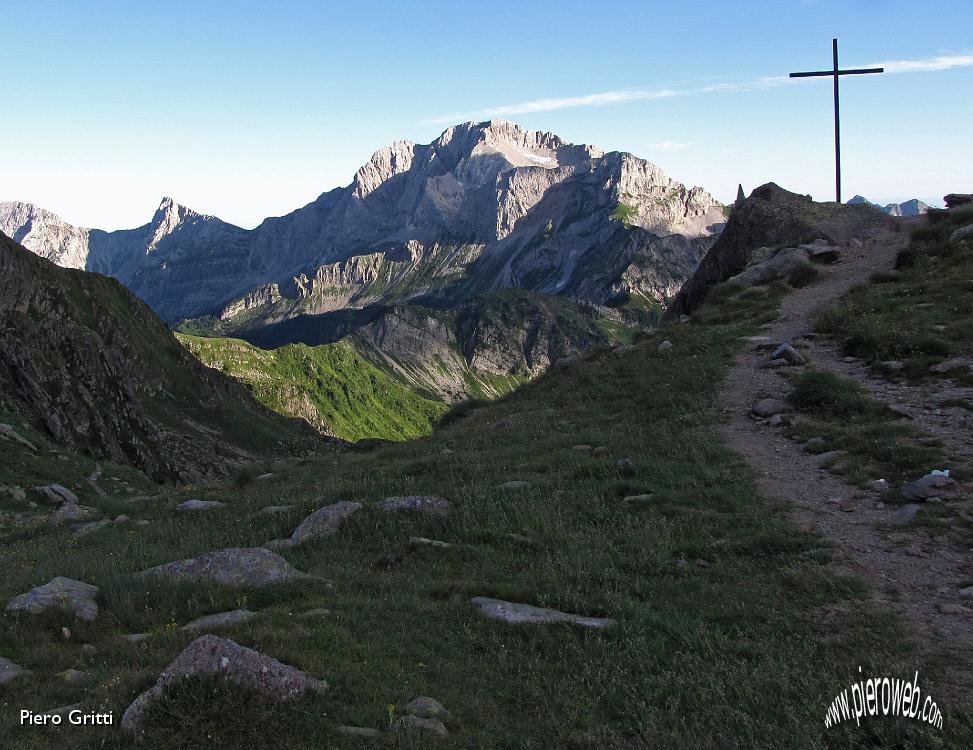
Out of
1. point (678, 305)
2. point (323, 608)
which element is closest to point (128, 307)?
point (678, 305)

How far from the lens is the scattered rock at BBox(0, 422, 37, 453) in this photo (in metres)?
37.7

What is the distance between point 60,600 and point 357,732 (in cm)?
598

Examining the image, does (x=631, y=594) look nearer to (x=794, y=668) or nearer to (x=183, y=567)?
(x=794, y=668)

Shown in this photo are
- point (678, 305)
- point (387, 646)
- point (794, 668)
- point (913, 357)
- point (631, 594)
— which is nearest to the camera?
point (794, 668)

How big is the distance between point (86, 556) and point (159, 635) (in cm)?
785

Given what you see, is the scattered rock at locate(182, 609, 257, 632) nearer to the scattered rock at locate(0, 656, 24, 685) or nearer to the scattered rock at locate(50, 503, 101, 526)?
the scattered rock at locate(0, 656, 24, 685)

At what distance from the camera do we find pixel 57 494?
31453 millimetres

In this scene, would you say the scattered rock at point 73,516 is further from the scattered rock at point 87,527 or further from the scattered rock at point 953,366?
the scattered rock at point 953,366

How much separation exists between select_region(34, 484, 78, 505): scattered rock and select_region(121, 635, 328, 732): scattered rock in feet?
94.8

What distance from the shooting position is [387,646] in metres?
8.61

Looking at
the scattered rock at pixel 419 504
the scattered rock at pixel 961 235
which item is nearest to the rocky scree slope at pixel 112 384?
the scattered rock at pixel 419 504

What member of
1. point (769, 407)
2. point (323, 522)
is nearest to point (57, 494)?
point (323, 522)

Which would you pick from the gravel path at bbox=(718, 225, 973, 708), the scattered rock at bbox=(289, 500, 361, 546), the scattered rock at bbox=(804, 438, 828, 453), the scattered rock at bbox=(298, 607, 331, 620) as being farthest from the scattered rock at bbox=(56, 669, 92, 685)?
the scattered rock at bbox=(804, 438, 828, 453)

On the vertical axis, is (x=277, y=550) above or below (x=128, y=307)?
below
